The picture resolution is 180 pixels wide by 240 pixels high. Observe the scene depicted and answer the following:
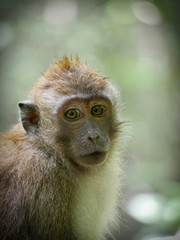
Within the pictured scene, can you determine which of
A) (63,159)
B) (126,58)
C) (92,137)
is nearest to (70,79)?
(92,137)

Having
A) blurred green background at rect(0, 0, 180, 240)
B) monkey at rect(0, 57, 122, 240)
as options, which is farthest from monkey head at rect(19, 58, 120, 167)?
blurred green background at rect(0, 0, 180, 240)

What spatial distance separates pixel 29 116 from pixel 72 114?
0.46 metres

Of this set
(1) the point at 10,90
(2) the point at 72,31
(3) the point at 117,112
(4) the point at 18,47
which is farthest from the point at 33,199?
(2) the point at 72,31

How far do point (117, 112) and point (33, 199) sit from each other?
1556 millimetres

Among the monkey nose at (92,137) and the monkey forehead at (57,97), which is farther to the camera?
the monkey forehead at (57,97)

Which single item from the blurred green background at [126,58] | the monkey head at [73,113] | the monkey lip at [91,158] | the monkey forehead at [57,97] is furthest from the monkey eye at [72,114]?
the blurred green background at [126,58]

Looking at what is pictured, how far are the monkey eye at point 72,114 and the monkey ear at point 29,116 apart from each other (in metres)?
0.32

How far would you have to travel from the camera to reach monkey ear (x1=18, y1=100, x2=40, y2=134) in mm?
3699

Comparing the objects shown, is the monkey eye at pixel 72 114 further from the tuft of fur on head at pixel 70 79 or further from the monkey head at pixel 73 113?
the tuft of fur on head at pixel 70 79

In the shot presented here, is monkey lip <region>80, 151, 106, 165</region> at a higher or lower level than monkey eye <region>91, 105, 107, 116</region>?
lower

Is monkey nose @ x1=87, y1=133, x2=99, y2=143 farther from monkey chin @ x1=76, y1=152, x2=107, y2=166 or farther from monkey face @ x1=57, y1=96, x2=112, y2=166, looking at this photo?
monkey chin @ x1=76, y1=152, x2=107, y2=166

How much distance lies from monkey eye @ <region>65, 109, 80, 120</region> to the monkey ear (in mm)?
324

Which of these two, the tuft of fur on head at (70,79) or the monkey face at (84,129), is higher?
the tuft of fur on head at (70,79)

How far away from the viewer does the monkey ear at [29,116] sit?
370 cm
